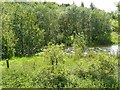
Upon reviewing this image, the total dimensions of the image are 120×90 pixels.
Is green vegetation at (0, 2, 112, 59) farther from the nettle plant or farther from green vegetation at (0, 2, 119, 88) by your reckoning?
the nettle plant

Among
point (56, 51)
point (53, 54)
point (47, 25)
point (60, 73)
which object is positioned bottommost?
point (60, 73)

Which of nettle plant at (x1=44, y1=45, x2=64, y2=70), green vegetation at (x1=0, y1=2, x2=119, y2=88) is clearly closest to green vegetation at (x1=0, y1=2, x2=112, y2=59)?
green vegetation at (x1=0, y1=2, x2=119, y2=88)

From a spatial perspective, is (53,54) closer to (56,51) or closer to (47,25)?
(56,51)

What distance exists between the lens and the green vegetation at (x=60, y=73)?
1260cm

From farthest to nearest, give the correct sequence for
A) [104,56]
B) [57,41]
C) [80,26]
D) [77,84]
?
1. [80,26]
2. [57,41]
3. [104,56]
4. [77,84]

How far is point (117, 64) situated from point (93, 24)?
92.9 feet

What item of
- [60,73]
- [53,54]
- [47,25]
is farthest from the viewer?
[47,25]

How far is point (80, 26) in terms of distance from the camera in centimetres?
4178

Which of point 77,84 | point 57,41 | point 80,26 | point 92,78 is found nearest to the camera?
point 77,84

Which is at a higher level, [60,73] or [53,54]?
[53,54]

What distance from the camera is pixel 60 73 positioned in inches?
528

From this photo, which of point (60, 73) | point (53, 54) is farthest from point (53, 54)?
point (60, 73)

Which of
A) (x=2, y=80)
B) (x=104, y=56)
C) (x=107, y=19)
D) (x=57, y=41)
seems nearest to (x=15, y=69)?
(x=2, y=80)

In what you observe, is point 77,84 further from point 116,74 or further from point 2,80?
point 2,80
